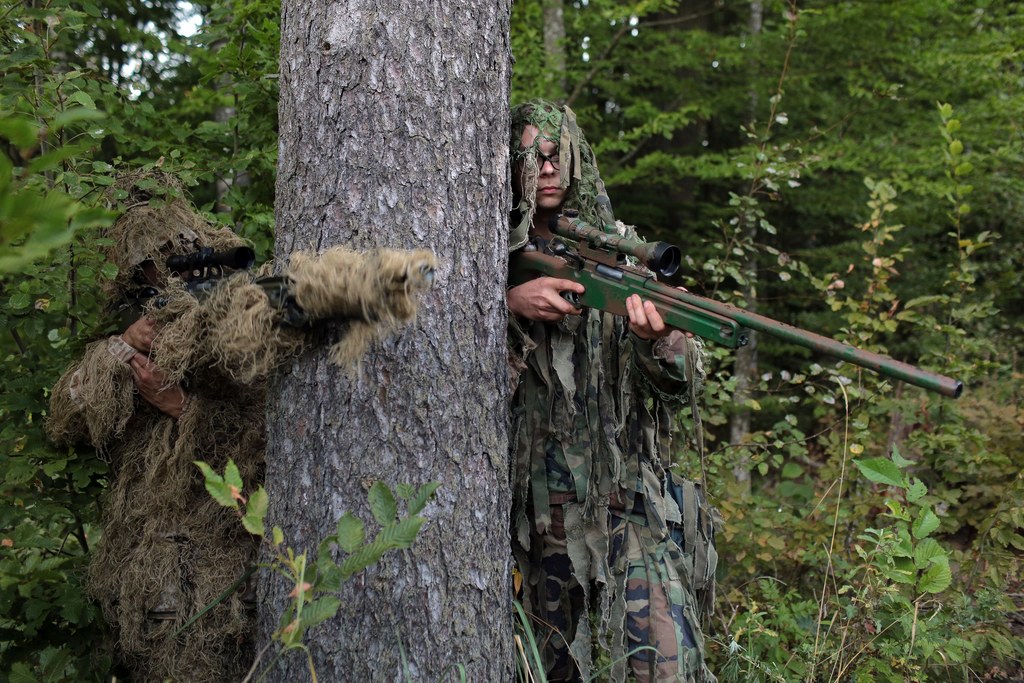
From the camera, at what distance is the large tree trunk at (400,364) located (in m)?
2.26

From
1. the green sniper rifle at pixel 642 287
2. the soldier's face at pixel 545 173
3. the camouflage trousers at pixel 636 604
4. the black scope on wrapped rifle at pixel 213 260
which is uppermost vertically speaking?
the soldier's face at pixel 545 173

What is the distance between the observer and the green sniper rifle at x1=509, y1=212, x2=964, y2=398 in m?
2.37

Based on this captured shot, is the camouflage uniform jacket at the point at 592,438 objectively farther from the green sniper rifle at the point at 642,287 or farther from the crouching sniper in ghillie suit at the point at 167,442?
the crouching sniper in ghillie suit at the point at 167,442

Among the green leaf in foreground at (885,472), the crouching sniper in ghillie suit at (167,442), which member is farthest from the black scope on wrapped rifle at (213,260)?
the green leaf in foreground at (885,472)

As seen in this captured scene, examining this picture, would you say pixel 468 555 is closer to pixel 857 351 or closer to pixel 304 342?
pixel 304 342

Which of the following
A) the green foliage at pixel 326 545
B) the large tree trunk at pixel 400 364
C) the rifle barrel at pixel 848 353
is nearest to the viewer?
the green foliage at pixel 326 545

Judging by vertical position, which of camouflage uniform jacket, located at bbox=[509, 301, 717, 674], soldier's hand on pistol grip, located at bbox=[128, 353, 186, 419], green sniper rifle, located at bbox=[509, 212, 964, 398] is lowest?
camouflage uniform jacket, located at bbox=[509, 301, 717, 674]

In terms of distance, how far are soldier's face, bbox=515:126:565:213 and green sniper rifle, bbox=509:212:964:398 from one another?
5.3 inches

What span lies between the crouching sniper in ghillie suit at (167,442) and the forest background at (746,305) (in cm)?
17

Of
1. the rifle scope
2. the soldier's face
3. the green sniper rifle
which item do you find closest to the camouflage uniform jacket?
the green sniper rifle

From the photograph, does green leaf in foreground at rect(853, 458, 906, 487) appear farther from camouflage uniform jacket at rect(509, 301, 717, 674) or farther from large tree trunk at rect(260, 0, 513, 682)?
large tree trunk at rect(260, 0, 513, 682)

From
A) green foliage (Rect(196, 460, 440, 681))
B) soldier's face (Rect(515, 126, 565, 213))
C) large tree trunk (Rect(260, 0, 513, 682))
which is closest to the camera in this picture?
green foliage (Rect(196, 460, 440, 681))

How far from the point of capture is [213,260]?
261 centimetres

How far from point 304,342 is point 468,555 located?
0.79 m
